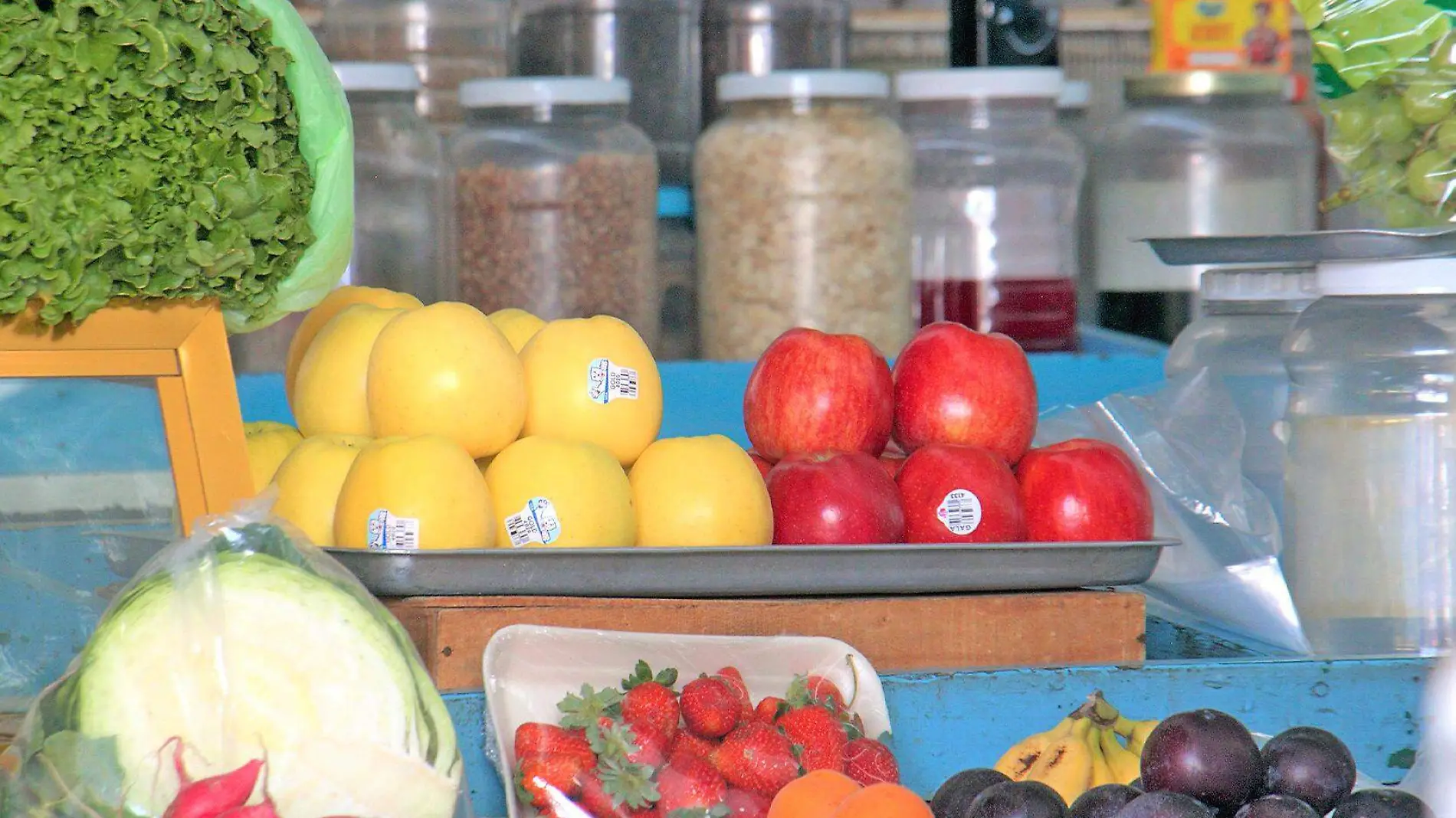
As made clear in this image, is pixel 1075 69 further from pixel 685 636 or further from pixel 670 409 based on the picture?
pixel 685 636

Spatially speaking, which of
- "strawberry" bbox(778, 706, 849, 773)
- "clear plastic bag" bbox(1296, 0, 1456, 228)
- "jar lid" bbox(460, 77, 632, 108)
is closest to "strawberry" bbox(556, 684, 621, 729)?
"strawberry" bbox(778, 706, 849, 773)

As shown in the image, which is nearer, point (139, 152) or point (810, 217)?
point (139, 152)

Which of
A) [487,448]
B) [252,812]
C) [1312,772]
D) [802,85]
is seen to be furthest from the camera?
[802,85]

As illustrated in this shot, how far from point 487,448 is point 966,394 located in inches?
16.8

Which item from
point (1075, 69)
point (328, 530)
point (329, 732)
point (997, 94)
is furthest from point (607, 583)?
point (1075, 69)

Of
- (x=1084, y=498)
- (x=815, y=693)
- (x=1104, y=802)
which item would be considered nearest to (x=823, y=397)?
(x=1084, y=498)

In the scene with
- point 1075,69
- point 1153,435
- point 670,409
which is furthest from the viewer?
point 1075,69

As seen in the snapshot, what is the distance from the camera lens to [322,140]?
1081 mm

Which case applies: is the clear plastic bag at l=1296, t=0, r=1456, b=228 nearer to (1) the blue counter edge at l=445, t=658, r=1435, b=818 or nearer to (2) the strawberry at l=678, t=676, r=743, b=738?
(1) the blue counter edge at l=445, t=658, r=1435, b=818

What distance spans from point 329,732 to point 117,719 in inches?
4.3

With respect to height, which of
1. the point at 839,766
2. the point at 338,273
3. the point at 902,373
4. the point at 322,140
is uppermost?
the point at 322,140

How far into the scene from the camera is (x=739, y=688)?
1005mm

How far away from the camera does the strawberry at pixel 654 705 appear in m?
0.95

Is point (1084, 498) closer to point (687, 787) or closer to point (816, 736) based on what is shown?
point (816, 736)
